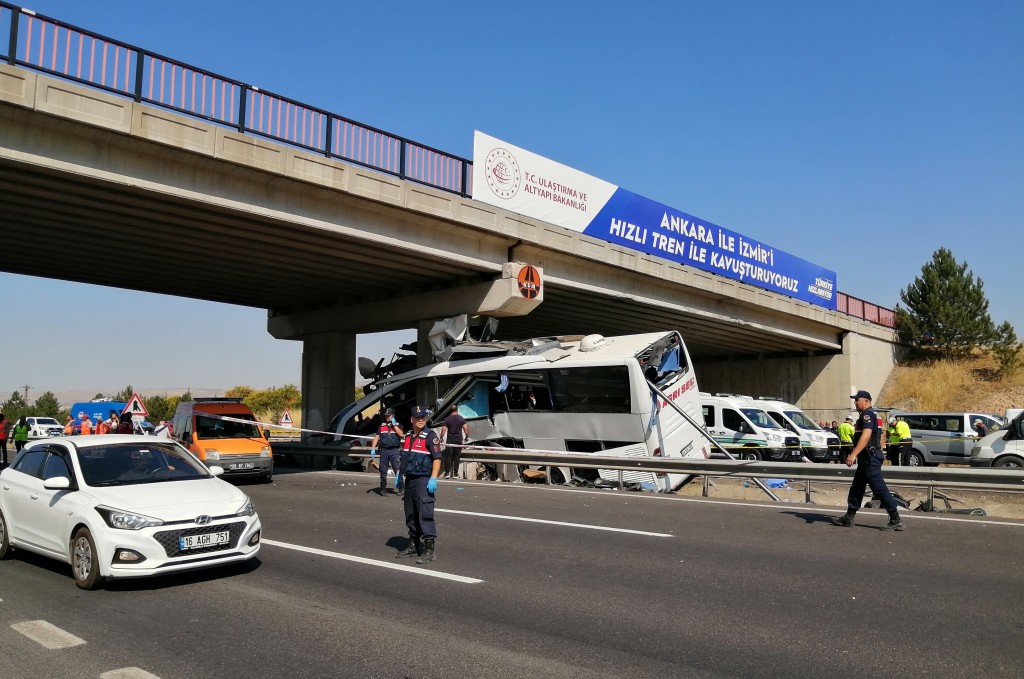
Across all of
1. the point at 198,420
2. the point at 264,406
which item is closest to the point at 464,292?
the point at 198,420

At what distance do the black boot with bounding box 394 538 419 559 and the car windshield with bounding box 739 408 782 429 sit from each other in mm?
17228

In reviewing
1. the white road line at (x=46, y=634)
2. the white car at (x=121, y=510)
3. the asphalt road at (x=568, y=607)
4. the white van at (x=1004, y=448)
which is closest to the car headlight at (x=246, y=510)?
the white car at (x=121, y=510)

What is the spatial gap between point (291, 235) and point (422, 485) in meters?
12.1

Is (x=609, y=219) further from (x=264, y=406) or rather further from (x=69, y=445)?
(x=264, y=406)

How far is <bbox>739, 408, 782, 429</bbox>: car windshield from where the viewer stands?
2411cm

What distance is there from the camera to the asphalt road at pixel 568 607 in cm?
506

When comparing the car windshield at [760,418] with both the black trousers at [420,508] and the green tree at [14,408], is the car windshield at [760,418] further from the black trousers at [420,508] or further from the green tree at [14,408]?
the green tree at [14,408]

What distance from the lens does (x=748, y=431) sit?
23.6m

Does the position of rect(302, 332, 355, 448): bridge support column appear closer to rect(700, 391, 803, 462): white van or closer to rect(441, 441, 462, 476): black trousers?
rect(441, 441, 462, 476): black trousers

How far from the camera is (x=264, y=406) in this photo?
62.2 meters

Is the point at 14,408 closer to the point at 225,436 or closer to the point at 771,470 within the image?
the point at 225,436

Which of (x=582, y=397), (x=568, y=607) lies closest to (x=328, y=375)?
(x=582, y=397)

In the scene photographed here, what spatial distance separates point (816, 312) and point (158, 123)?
29.4m

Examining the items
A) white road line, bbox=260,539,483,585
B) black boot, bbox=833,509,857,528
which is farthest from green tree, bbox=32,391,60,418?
black boot, bbox=833,509,857,528
